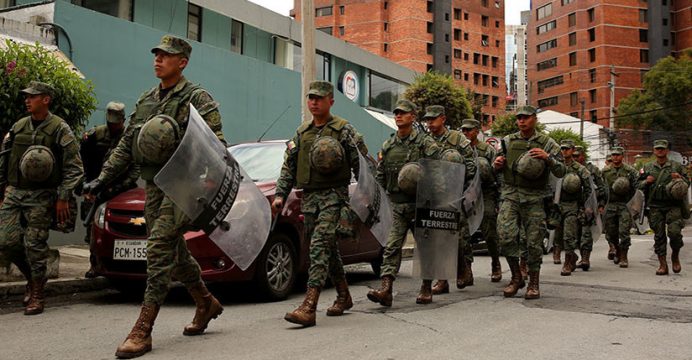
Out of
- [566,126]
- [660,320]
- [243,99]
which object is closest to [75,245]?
[243,99]

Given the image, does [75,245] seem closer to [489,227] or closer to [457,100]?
[489,227]

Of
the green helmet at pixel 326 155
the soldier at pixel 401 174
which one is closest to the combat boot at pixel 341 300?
the soldier at pixel 401 174

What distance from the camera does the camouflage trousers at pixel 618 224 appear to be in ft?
35.7

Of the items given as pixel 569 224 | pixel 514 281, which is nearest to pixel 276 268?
pixel 514 281

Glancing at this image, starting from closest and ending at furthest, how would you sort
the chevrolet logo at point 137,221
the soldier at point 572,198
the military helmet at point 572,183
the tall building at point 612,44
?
1. the chevrolet logo at point 137,221
2. the soldier at point 572,198
3. the military helmet at point 572,183
4. the tall building at point 612,44

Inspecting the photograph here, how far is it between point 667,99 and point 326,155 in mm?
54265

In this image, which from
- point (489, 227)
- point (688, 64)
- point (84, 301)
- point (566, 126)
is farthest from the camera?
point (566, 126)

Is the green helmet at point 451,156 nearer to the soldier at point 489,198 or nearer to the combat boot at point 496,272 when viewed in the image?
the soldier at point 489,198

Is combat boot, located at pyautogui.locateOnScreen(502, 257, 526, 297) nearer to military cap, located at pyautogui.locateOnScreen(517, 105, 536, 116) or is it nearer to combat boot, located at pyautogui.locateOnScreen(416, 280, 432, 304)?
combat boot, located at pyautogui.locateOnScreen(416, 280, 432, 304)

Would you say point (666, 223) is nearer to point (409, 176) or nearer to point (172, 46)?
point (409, 176)

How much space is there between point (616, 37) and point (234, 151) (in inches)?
2858

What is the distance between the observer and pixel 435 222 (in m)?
6.24

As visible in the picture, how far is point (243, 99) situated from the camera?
1753 centimetres

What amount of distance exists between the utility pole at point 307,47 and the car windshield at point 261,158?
3.91 m
